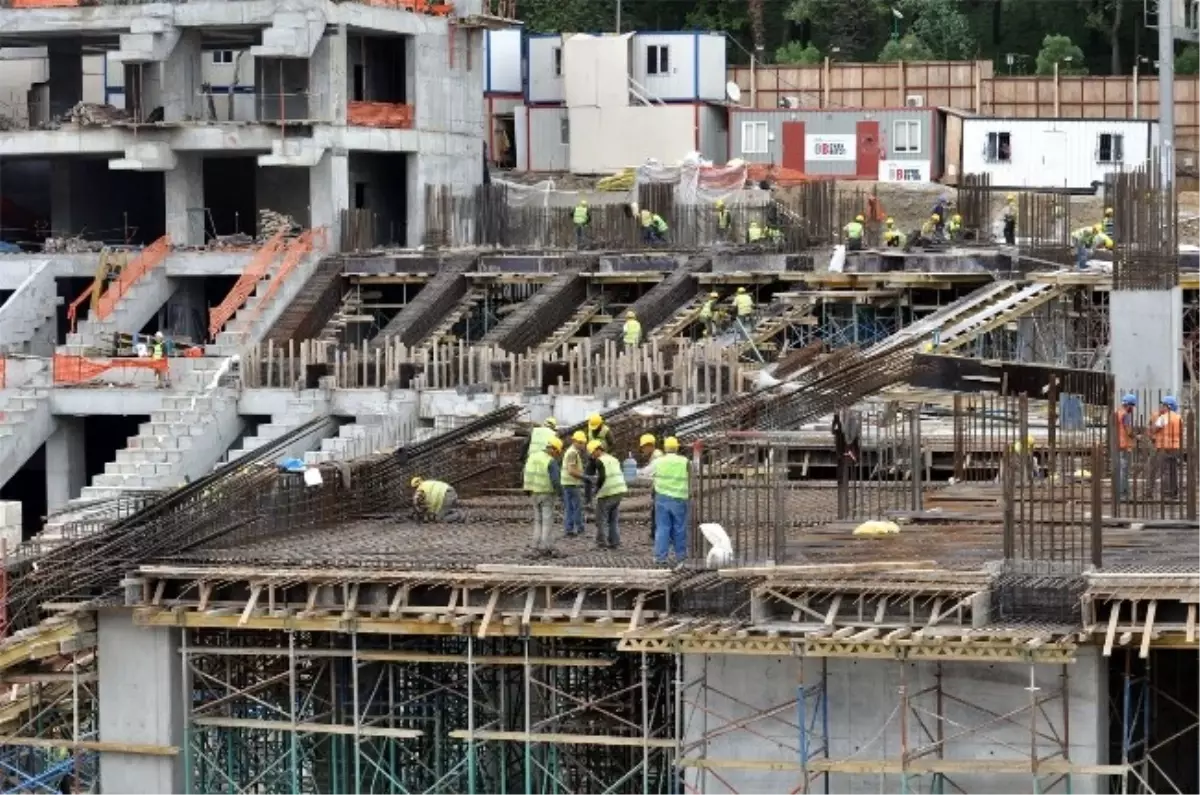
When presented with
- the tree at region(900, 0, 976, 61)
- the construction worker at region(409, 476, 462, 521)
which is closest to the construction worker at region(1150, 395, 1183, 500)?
the construction worker at region(409, 476, 462, 521)

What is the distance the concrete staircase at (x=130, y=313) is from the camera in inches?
2613

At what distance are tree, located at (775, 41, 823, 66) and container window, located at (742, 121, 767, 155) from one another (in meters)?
6.51

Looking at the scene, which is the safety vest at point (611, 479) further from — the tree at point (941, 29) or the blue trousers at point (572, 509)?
the tree at point (941, 29)

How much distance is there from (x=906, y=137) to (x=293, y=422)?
84.8 feet

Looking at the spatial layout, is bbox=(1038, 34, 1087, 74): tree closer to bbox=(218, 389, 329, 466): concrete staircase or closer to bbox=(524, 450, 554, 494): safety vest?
bbox=(218, 389, 329, 466): concrete staircase

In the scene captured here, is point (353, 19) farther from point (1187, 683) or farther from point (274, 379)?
point (1187, 683)

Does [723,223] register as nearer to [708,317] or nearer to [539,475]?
[708,317]

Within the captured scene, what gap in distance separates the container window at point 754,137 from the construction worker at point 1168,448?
40519 millimetres

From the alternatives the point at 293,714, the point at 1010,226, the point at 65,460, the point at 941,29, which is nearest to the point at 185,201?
the point at 65,460

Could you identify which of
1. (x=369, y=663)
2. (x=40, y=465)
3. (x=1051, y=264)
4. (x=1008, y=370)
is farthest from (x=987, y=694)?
(x=40, y=465)

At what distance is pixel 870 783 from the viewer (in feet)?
113

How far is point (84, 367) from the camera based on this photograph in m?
63.1

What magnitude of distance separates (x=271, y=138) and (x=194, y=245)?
2944mm

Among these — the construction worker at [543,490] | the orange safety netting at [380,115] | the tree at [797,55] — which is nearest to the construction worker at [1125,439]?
the construction worker at [543,490]
